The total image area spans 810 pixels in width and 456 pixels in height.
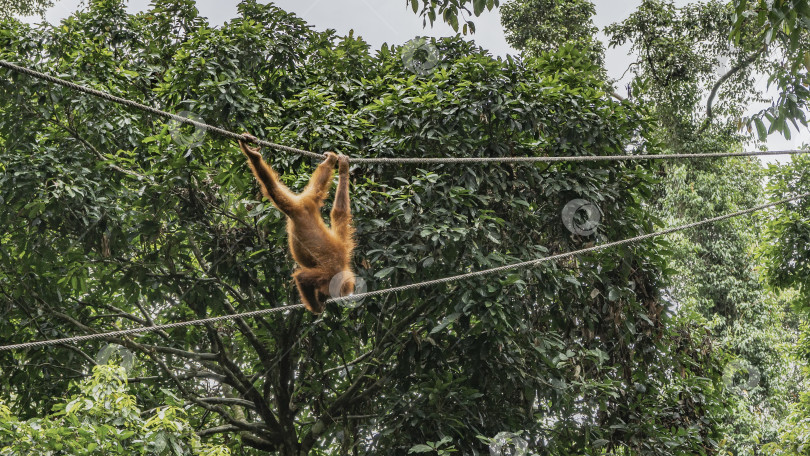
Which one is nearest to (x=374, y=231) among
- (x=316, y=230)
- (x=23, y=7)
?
(x=316, y=230)

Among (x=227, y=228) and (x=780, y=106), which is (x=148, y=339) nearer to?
(x=227, y=228)

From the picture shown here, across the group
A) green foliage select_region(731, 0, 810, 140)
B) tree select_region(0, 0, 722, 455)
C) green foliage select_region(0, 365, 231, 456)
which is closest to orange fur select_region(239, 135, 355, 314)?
tree select_region(0, 0, 722, 455)

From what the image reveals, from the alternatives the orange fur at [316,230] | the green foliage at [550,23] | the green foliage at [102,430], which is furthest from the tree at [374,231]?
the green foliage at [550,23]

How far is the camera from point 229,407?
9.52 m

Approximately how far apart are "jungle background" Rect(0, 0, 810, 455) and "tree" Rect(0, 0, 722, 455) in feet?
0.10

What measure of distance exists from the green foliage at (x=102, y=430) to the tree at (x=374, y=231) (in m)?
1.63

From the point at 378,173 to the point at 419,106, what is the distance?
2.66 feet

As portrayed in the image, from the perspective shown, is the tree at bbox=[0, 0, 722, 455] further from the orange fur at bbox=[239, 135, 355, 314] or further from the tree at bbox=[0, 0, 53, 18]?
the tree at bbox=[0, 0, 53, 18]

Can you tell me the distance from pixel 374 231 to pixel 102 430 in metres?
2.67

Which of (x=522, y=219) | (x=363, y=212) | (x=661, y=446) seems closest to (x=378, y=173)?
(x=363, y=212)

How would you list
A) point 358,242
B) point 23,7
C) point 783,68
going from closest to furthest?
point 783,68 < point 358,242 < point 23,7

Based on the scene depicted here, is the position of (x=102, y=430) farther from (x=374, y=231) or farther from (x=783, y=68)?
(x=783, y=68)

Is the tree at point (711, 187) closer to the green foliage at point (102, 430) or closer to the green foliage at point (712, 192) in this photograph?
the green foliage at point (712, 192)

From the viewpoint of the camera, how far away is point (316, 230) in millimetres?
4590
